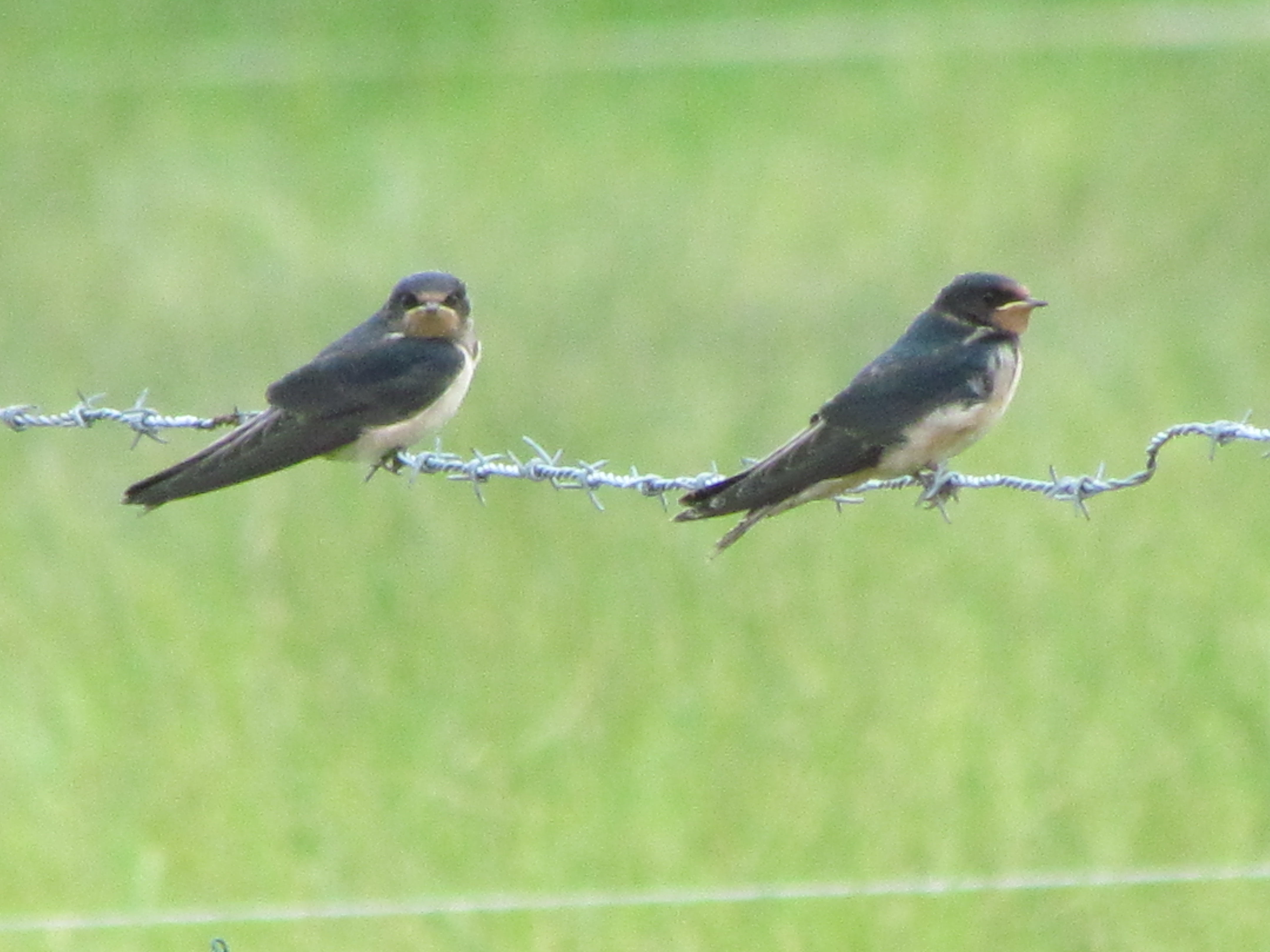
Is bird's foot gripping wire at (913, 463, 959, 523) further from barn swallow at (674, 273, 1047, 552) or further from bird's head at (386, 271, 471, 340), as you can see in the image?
bird's head at (386, 271, 471, 340)

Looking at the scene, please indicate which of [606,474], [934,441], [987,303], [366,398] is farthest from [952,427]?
[366,398]

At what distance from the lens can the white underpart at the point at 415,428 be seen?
4.86 meters

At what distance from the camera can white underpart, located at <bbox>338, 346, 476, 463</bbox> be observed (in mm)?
4863

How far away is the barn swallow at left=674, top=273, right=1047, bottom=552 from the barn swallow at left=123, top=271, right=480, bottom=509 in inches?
26.1

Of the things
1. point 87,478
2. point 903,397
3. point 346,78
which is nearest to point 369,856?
point 903,397

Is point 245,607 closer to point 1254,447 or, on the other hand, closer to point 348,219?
point 1254,447

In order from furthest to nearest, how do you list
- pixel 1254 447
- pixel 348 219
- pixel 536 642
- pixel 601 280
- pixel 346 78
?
pixel 346 78
pixel 348 219
pixel 601 280
pixel 1254 447
pixel 536 642

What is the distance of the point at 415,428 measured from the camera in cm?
495

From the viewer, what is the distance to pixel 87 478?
38.3ft

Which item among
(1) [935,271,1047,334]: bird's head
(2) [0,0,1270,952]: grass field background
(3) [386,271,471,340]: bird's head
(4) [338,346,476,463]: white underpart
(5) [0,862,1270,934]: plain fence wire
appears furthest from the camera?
(2) [0,0,1270,952]: grass field background

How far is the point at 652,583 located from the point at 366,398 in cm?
472

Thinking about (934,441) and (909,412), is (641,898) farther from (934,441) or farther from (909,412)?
(909,412)

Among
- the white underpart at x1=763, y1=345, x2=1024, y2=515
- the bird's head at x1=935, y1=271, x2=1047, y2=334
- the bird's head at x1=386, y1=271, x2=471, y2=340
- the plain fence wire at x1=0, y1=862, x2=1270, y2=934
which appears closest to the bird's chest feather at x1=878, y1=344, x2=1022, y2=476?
the white underpart at x1=763, y1=345, x2=1024, y2=515

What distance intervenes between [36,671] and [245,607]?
804mm
